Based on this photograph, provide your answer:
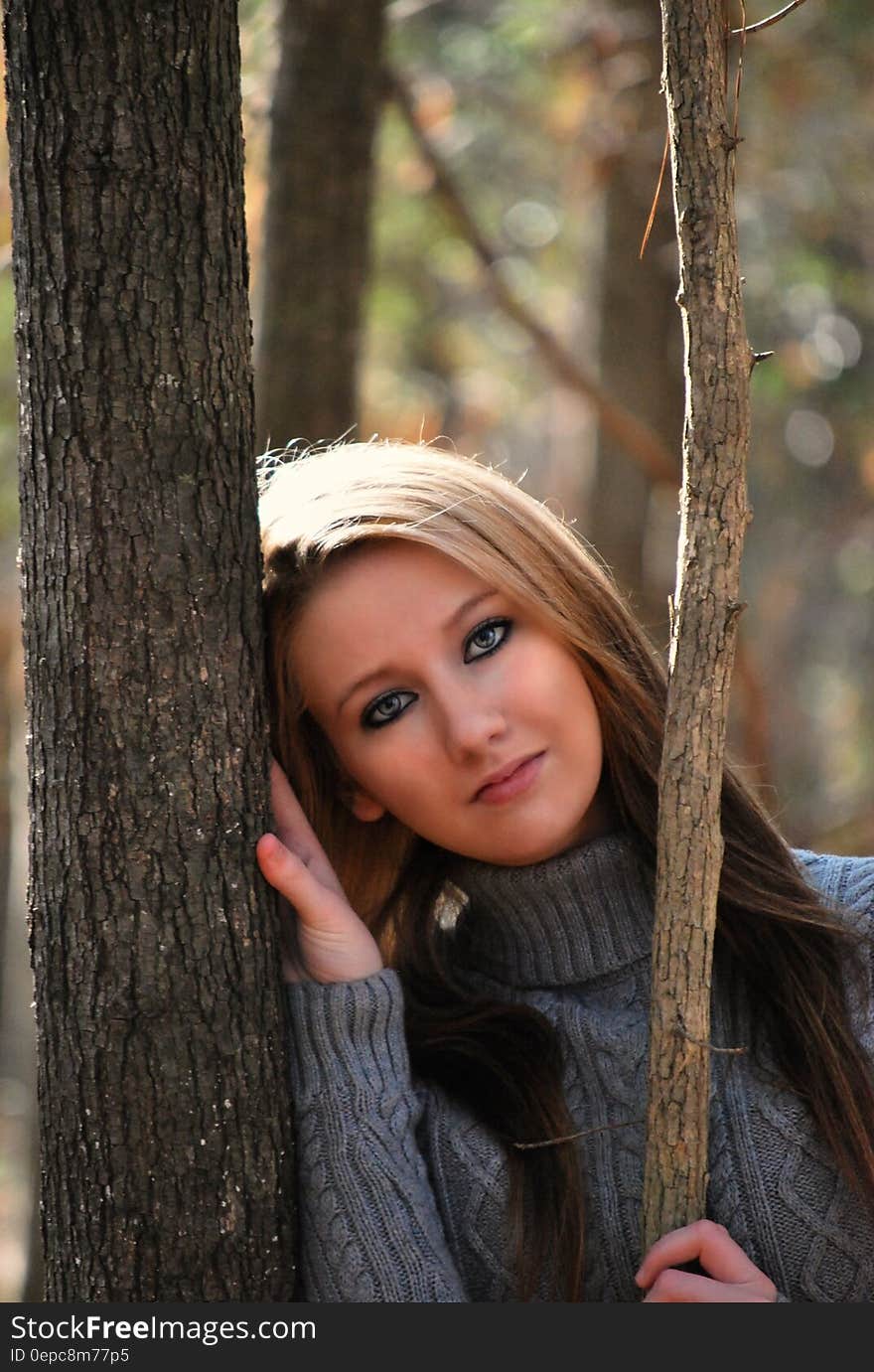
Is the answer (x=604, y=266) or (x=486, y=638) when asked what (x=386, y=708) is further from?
(x=604, y=266)

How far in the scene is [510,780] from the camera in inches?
84.0

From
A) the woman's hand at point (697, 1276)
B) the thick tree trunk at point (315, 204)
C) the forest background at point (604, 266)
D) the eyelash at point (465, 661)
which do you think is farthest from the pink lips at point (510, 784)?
the thick tree trunk at point (315, 204)

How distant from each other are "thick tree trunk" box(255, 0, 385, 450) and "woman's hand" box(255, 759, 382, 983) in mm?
2004

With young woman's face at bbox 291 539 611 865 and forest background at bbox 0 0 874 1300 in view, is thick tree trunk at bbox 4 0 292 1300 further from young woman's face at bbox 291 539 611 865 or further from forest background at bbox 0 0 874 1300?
forest background at bbox 0 0 874 1300

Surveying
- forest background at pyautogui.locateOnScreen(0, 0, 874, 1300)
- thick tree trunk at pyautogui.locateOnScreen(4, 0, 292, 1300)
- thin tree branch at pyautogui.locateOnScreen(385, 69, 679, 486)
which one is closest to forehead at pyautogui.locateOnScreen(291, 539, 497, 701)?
thick tree trunk at pyautogui.locateOnScreen(4, 0, 292, 1300)

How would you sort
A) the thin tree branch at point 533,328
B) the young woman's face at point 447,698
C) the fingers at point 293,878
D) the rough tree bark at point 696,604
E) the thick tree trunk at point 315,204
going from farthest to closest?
1. the thin tree branch at point 533,328
2. the thick tree trunk at point 315,204
3. the young woman's face at point 447,698
4. the fingers at point 293,878
5. the rough tree bark at point 696,604

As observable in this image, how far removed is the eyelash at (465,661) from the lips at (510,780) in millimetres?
164

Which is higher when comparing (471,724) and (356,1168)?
(471,724)

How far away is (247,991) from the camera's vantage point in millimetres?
1853

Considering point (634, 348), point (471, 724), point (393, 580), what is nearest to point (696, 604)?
point (471, 724)

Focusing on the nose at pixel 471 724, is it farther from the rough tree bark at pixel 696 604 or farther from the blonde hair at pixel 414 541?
the rough tree bark at pixel 696 604

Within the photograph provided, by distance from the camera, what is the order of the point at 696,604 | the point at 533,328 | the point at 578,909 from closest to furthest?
the point at 696,604, the point at 578,909, the point at 533,328

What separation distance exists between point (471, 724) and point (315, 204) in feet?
7.42

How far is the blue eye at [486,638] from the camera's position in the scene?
2158 mm
